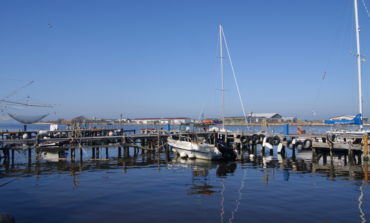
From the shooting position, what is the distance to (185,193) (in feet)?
75.8

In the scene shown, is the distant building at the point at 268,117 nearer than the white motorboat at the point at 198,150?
No

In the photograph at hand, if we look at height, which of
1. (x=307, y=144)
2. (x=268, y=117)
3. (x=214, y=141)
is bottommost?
(x=307, y=144)

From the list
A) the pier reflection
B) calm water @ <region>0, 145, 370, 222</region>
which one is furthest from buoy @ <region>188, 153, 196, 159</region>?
calm water @ <region>0, 145, 370, 222</region>

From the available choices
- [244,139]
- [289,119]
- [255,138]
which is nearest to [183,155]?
[244,139]

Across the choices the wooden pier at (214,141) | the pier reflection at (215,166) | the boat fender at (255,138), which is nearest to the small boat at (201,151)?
the pier reflection at (215,166)

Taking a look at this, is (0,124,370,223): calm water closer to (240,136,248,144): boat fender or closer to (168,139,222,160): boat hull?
(168,139,222,160): boat hull

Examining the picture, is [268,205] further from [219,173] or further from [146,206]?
[219,173]

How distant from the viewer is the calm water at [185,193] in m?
17.7

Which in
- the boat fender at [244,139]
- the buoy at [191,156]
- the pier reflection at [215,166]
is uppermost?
the boat fender at [244,139]

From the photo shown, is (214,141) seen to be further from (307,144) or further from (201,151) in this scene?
(307,144)

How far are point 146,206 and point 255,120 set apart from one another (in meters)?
158

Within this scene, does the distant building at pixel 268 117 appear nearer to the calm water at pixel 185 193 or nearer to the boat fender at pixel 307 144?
the boat fender at pixel 307 144

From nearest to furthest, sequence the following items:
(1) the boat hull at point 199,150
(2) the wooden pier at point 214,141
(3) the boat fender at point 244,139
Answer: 1. (2) the wooden pier at point 214,141
2. (1) the boat hull at point 199,150
3. (3) the boat fender at point 244,139

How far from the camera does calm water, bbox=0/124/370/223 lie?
17.7 m
